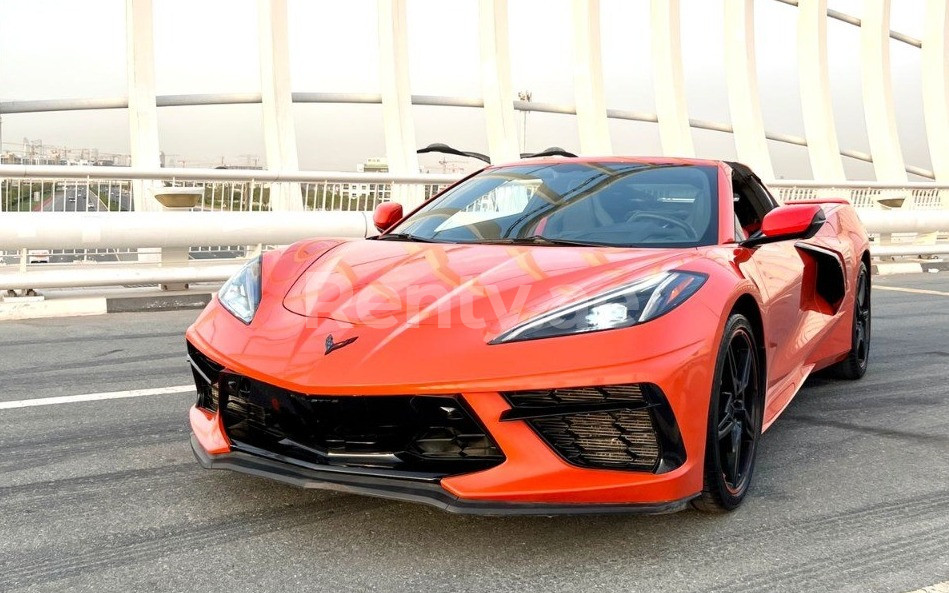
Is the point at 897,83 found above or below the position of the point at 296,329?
above

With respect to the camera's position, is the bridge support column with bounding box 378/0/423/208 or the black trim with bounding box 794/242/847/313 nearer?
the black trim with bounding box 794/242/847/313

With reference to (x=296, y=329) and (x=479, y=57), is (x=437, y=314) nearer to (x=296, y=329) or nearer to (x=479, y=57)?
(x=296, y=329)

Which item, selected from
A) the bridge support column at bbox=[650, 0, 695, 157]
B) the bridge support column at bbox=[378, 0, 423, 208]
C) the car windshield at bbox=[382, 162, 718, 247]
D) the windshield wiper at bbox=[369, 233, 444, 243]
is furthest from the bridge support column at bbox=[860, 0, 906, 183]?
the windshield wiper at bbox=[369, 233, 444, 243]

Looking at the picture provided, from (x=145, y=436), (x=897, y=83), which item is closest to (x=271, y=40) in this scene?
(x=145, y=436)

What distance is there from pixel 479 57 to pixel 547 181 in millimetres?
9272

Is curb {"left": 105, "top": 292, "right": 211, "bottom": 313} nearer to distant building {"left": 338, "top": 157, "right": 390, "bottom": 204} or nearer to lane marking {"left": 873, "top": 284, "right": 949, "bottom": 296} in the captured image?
distant building {"left": 338, "top": 157, "right": 390, "bottom": 204}

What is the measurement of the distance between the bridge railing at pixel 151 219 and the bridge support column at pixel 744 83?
827cm

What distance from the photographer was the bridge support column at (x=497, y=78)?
12828 millimetres

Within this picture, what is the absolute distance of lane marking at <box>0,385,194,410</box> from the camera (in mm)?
4301

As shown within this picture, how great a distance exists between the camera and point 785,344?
382cm

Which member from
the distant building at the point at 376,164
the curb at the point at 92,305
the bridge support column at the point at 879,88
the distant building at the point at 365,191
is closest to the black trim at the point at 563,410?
the curb at the point at 92,305

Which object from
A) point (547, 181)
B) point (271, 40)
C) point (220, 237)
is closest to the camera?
point (547, 181)

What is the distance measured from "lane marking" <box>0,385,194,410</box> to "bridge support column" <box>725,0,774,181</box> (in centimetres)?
1309

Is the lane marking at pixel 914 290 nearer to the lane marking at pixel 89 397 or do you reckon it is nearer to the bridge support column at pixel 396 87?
the bridge support column at pixel 396 87
